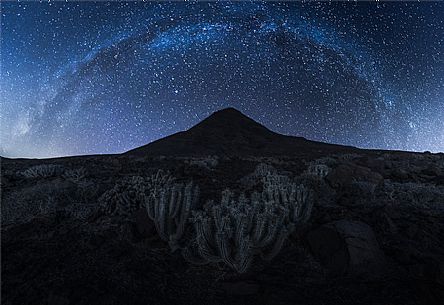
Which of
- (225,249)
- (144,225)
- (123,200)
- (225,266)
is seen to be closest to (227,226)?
(225,249)

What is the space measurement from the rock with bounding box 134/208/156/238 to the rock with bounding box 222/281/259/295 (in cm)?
171

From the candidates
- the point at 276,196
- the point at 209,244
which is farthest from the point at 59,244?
the point at 276,196

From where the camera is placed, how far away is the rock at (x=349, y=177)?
23.2 ft

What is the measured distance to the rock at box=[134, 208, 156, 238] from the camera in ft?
15.7

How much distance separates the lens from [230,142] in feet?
121

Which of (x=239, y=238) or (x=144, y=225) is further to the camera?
(x=144, y=225)

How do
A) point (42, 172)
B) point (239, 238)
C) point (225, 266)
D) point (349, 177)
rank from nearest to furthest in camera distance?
point (225, 266)
point (239, 238)
point (349, 177)
point (42, 172)

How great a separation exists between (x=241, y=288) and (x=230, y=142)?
33.5 m

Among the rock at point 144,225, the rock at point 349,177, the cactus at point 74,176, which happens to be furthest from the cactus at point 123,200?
the rock at point 349,177

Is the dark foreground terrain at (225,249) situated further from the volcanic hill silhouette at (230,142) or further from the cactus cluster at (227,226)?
the volcanic hill silhouette at (230,142)

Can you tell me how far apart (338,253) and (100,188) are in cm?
535

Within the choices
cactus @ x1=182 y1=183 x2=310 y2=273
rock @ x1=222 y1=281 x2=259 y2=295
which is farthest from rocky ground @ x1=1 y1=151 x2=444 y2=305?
cactus @ x1=182 y1=183 x2=310 y2=273

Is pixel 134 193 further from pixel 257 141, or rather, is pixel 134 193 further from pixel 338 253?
pixel 257 141

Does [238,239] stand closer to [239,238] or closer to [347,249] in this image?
[239,238]
